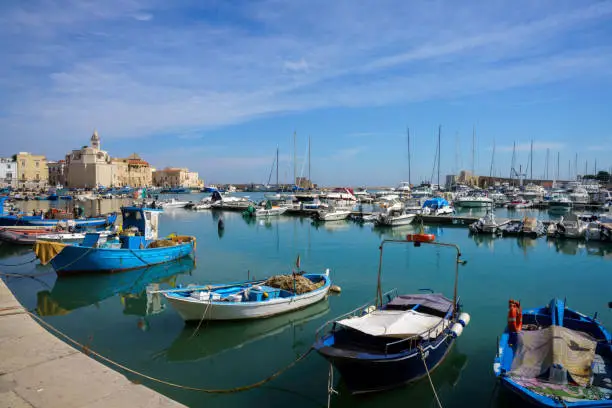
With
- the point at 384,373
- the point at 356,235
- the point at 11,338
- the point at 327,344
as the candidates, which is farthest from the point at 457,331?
the point at 356,235

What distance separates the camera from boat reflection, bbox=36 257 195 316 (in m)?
14.6

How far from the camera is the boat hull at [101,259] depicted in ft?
59.4

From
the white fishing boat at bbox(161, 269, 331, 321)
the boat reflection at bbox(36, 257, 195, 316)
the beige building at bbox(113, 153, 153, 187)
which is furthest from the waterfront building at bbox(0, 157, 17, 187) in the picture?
the white fishing boat at bbox(161, 269, 331, 321)

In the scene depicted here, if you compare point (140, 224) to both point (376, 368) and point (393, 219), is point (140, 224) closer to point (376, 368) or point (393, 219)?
point (376, 368)

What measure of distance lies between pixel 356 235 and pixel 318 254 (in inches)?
371

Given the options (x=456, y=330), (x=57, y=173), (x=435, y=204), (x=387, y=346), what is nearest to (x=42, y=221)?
(x=387, y=346)

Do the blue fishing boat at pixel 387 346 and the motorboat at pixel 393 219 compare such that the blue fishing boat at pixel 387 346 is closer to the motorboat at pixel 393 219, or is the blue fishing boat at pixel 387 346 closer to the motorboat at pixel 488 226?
the motorboat at pixel 488 226

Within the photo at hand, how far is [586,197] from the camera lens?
64.9 metres

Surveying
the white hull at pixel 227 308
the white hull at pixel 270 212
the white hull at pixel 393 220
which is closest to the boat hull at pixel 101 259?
the white hull at pixel 227 308

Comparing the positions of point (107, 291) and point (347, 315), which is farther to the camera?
point (107, 291)

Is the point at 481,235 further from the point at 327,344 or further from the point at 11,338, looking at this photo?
the point at 11,338

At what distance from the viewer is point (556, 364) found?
7.61m

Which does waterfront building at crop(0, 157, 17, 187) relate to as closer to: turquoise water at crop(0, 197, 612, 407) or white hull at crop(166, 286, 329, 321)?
turquoise water at crop(0, 197, 612, 407)

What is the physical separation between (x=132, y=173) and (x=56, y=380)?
501 feet
